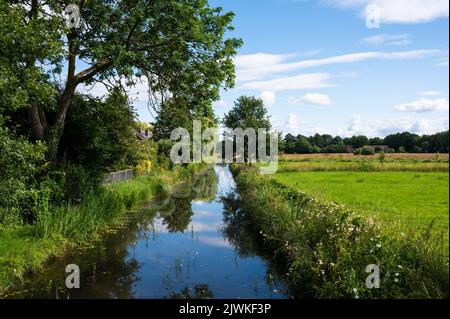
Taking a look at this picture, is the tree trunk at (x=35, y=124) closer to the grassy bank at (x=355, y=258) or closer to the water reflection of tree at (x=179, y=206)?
the water reflection of tree at (x=179, y=206)

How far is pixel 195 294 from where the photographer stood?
28.5 feet

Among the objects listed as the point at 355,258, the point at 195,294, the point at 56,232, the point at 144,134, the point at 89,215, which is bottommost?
the point at 195,294

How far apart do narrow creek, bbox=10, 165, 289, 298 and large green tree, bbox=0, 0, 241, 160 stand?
5.20 metres

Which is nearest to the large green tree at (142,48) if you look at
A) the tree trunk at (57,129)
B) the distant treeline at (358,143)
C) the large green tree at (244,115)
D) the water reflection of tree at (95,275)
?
the tree trunk at (57,129)

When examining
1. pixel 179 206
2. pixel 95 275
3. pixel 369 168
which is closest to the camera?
pixel 95 275

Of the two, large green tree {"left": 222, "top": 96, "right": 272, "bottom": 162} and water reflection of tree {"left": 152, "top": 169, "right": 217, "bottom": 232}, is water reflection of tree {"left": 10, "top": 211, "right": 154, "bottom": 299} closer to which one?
water reflection of tree {"left": 152, "top": 169, "right": 217, "bottom": 232}

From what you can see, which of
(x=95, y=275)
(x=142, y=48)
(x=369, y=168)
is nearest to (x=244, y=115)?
(x=369, y=168)

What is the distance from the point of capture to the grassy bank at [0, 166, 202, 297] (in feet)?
30.5

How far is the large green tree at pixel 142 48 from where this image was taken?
14.2m

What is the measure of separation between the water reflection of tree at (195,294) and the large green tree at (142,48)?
8.16m

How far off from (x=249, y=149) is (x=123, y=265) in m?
32.9

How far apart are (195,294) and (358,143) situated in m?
78.5

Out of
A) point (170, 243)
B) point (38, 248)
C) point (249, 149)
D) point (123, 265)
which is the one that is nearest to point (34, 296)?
Result: point (38, 248)

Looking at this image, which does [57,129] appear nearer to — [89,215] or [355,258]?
[89,215]
